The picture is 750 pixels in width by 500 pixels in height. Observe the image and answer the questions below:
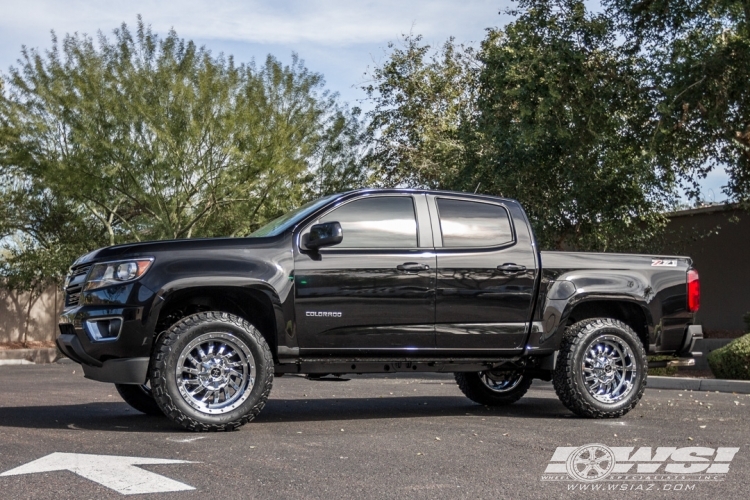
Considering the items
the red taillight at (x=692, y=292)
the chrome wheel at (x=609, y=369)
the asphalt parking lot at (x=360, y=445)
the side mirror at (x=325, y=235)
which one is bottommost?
the asphalt parking lot at (x=360, y=445)

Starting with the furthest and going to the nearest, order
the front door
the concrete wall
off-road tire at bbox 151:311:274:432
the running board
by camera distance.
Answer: the concrete wall
the running board
the front door
off-road tire at bbox 151:311:274:432

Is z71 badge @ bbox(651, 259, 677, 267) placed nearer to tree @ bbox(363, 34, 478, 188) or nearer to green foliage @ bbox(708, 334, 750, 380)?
green foliage @ bbox(708, 334, 750, 380)

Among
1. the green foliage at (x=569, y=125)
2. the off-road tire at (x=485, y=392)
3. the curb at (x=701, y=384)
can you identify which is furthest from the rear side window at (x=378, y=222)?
the green foliage at (x=569, y=125)

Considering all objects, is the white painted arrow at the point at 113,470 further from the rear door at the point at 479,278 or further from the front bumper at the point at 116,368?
the rear door at the point at 479,278

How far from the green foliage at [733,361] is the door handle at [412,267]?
7.38 m

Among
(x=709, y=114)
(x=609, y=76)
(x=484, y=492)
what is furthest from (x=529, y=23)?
(x=484, y=492)

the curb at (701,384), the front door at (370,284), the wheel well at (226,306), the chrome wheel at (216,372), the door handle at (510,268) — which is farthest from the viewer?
the curb at (701,384)

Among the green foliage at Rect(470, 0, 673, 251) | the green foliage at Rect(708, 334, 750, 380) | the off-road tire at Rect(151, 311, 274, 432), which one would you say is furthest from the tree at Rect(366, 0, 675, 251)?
the off-road tire at Rect(151, 311, 274, 432)

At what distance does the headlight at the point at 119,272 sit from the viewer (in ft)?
24.7

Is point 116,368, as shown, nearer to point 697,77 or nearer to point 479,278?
point 479,278

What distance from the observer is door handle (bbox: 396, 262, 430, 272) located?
820 centimetres

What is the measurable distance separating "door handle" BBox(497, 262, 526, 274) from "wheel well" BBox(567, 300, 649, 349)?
0.89m

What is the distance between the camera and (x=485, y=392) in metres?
10.0

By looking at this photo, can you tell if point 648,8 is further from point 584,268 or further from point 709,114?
point 584,268
